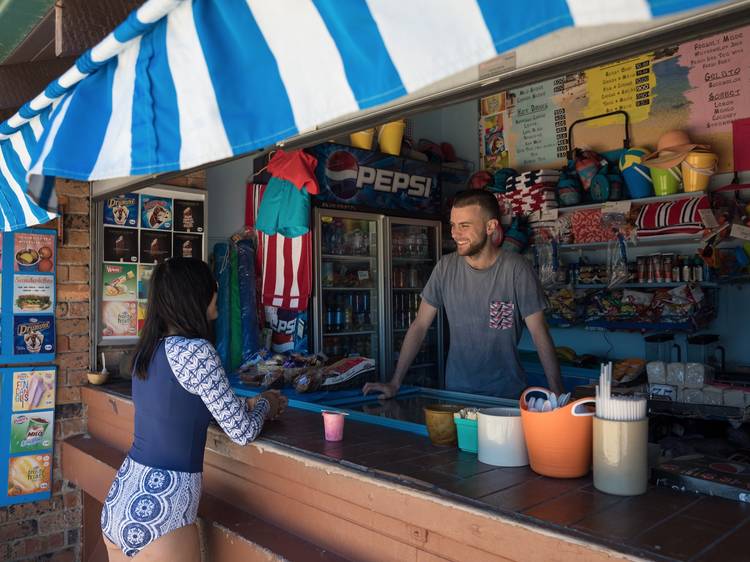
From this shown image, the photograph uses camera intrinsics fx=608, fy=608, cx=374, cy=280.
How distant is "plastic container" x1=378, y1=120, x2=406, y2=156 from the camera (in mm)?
5684

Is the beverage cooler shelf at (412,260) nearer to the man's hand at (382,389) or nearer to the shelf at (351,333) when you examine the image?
the shelf at (351,333)

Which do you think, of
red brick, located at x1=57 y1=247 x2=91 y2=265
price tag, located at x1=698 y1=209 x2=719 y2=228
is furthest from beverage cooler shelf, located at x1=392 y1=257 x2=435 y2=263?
red brick, located at x1=57 y1=247 x2=91 y2=265

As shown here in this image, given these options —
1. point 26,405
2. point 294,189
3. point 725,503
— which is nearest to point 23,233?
point 26,405

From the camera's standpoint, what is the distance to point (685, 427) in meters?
4.15

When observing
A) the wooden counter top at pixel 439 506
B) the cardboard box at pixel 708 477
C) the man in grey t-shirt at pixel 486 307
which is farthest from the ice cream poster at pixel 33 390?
the cardboard box at pixel 708 477

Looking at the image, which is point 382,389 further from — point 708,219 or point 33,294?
point 708,219

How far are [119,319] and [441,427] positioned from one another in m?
2.65

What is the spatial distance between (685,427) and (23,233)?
4.39 meters

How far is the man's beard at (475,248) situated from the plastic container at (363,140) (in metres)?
2.65

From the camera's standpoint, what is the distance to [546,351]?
2826 millimetres

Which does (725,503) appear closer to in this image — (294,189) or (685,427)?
(685,427)

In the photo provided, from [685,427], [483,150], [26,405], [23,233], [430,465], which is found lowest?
[685,427]

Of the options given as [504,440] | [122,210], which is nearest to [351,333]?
[122,210]

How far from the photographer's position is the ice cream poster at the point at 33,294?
11.5ft
